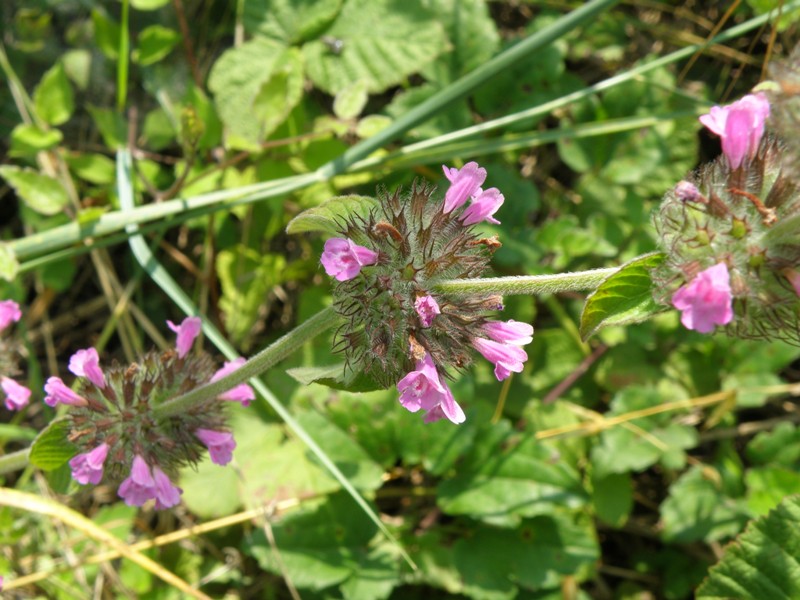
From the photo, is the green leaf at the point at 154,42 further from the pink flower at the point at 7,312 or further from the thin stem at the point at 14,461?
the thin stem at the point at 14,461

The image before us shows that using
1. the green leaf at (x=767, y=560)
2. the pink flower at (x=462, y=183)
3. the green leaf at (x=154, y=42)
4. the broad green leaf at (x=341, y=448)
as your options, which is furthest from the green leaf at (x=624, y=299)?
the green leaf at (x=154, y=42)

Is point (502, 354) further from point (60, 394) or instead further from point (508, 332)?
point (60, 394)

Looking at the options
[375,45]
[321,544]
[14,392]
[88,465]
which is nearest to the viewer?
[88,465]

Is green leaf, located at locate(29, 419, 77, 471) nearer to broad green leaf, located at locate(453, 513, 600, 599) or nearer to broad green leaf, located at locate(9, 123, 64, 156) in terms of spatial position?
broad green leaf, located at locate(9, 123, 64, 156)

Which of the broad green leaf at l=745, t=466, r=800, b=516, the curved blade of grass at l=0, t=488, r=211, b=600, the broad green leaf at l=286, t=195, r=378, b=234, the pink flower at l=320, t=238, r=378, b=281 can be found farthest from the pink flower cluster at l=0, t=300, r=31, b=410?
the broad green leaf at l=745, t=466, r=800, b=516

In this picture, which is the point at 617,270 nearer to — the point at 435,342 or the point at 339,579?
the point at 435,342

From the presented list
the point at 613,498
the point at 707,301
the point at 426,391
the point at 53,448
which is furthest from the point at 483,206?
the point at 613,498

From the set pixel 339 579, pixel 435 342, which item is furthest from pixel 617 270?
pixel 339 579
